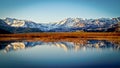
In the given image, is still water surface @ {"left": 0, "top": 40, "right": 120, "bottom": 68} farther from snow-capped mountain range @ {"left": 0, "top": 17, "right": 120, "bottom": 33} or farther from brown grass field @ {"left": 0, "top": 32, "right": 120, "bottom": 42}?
snow-capped mountain range @ {"left": 0, "top": 17, "right": 120, "bottom": 33}

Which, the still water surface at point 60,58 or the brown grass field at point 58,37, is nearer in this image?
the still water surface at point 60,58

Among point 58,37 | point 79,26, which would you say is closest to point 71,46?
point 58,37

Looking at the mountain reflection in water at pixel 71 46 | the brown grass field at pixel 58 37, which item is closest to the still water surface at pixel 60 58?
the mountain reflection in water at pixel 71 46

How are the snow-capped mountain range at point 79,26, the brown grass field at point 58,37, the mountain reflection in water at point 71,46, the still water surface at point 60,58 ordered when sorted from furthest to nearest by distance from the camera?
the snow-capped mountain range at point 79,26, the brown grass field at point 58,37, the mountain reflection in water at point 71,46, the still water surface at point 60,58

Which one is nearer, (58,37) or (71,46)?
(71,46)

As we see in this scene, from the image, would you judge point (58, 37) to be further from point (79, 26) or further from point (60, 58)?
point (79, 26)

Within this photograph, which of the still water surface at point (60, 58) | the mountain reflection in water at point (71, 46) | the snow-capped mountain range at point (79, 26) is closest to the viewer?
the still water surface at point (60, 58)

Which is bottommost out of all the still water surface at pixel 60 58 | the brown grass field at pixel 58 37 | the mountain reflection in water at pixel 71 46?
the brown grass field at pixel 58 37

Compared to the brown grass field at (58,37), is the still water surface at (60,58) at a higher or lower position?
higher

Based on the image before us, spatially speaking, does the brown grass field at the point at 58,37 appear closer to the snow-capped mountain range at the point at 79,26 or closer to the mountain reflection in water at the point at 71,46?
the mountain reflection in water at the point at 71,46

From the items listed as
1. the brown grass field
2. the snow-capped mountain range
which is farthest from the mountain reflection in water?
the snow-capped mountain range

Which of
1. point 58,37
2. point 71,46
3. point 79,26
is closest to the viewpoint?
point 71,46

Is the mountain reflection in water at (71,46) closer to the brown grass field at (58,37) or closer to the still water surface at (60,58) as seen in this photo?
the still water surface at (60,58)

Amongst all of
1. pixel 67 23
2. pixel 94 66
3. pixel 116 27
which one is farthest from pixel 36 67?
pixel 67 23
